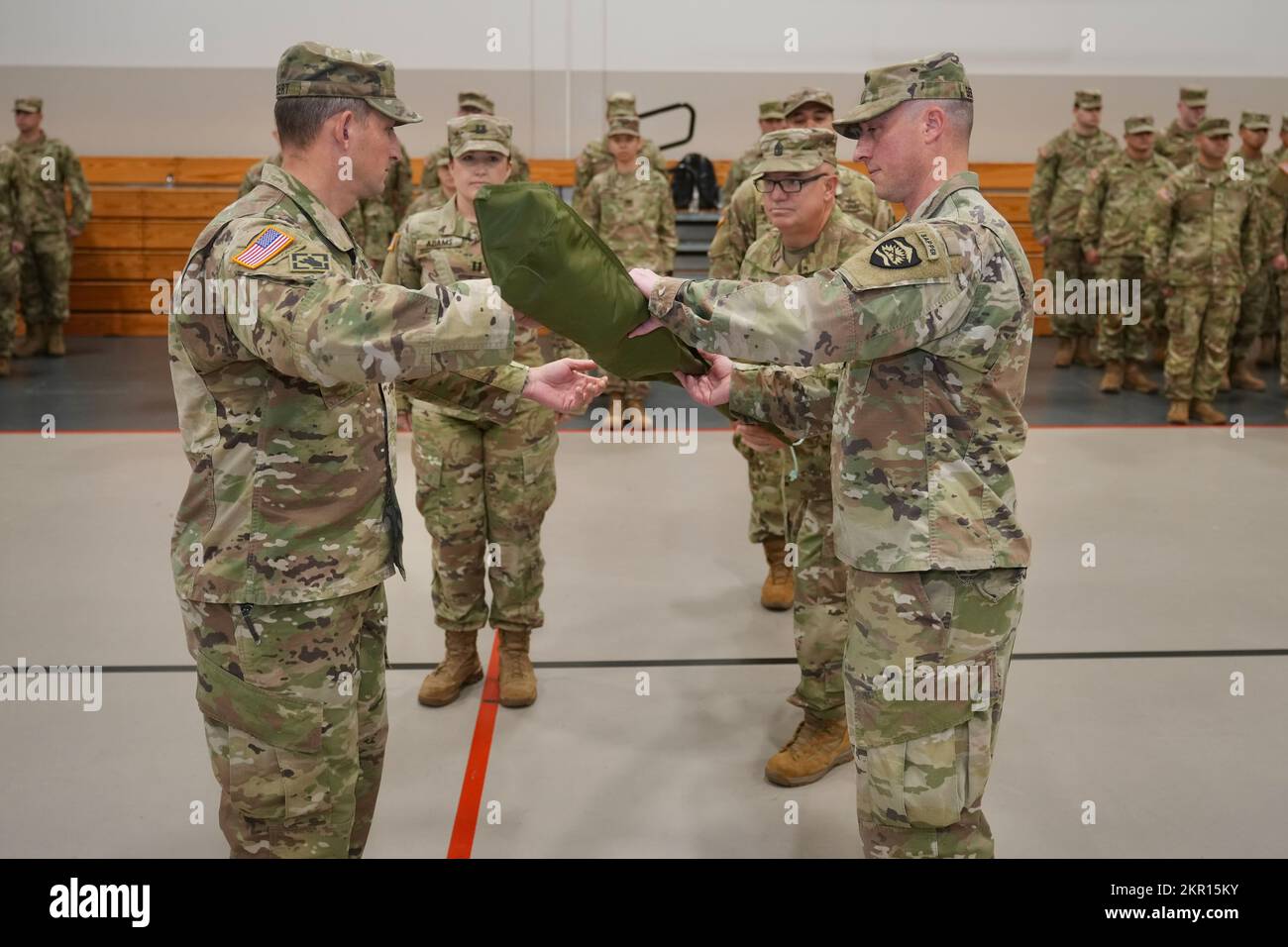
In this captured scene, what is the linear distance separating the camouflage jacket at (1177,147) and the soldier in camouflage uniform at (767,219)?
5.42m

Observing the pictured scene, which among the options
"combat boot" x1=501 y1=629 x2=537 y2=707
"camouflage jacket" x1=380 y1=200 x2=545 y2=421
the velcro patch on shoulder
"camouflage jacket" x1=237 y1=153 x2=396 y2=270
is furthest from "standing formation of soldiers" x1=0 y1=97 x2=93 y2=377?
the velcro patch on shoulder

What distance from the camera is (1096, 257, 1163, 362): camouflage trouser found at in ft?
29.1

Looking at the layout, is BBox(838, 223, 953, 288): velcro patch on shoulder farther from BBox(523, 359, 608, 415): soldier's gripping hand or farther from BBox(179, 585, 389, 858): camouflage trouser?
BBox(179, 585, 389, 858): camouflage trouser

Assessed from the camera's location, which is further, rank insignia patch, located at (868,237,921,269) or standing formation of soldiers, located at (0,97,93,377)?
standing formation of soldiers, located at (0,97,93,377)

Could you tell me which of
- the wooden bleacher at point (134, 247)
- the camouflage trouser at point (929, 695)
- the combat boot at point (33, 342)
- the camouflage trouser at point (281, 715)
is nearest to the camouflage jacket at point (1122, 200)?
the wooden bleacher at point (134, 247)

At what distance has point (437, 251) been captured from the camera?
13.0ft

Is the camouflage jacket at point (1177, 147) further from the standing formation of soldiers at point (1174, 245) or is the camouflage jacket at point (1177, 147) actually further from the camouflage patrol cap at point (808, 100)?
the camouflage patrol cap at point (808, 100)

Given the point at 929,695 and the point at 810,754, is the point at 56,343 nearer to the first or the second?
the point at 810,754

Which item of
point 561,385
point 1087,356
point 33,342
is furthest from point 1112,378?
point 33,342

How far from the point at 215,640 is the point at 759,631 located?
2696 mm

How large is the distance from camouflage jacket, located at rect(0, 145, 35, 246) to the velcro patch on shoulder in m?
9.14

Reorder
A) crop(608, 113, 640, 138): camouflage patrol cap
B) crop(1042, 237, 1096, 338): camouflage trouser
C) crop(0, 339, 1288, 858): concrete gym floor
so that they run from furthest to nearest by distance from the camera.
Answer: crop(1042, 237, 1096, 338): camouflage trouser
crop(608, 113, 640, 138): camouflage patrol cap
crop(0, 339, 1288, 858): concrete gym floor

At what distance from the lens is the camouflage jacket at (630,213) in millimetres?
7836
